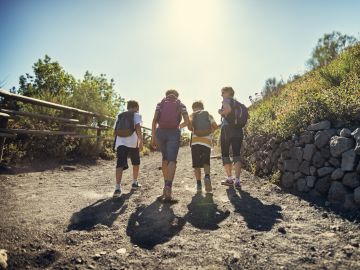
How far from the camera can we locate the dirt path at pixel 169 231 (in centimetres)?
286

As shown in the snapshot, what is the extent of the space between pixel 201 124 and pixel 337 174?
8.16ft

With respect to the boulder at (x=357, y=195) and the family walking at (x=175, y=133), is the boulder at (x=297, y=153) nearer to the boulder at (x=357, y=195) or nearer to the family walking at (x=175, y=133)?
the family walking at (x=175, y=133)

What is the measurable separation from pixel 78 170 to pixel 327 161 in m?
6.25

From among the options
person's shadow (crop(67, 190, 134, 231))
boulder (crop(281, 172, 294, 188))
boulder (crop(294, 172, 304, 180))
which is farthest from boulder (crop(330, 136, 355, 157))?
person's shadow (crop(67, 190, 134, 231))

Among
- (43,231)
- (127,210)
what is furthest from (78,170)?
(43,231)

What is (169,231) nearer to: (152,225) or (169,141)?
(152,225)

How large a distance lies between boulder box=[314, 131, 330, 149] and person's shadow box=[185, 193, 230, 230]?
206cm

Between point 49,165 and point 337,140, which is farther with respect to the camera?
point 49,165

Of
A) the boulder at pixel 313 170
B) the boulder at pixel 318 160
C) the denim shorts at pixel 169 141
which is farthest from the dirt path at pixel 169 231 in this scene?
the denim shorts at pixel 169 141

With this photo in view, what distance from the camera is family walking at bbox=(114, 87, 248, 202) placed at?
5.34 m

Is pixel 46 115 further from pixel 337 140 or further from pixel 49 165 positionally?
pixel 337 140

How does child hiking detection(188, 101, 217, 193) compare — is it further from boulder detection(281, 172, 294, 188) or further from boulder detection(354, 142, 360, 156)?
boulder detection(354, 142, 360, 156)

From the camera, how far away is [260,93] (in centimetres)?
1321

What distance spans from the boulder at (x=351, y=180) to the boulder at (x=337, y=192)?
0.37 feet
